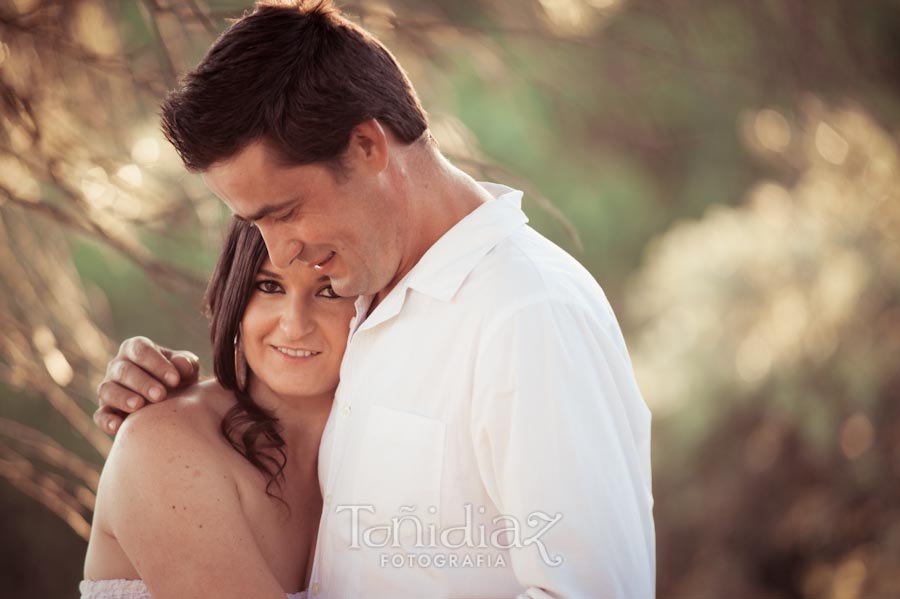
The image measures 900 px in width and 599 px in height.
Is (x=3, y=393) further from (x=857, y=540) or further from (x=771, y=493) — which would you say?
(x=857, y=540)

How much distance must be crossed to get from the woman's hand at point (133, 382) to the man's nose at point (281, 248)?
0.37 metres

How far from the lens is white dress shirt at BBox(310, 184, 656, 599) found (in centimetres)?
151

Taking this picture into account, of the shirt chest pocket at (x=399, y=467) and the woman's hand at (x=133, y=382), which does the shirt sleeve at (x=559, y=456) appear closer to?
the shirt chest pocket at (x=399, y=467)

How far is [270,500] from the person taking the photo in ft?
6.28

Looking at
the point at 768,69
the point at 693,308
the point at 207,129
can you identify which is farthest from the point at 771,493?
the point at 207,129

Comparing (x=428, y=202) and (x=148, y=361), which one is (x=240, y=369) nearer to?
(x=148, y=361)

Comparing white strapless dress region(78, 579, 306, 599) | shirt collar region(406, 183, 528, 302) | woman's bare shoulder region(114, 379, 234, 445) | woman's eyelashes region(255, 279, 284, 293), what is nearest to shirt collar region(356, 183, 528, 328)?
shirt collar region(406, 183, 528, 302)

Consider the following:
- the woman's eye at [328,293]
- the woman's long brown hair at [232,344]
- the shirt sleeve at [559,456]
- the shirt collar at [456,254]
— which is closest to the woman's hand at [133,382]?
the woman's long brown hair at [232,344]

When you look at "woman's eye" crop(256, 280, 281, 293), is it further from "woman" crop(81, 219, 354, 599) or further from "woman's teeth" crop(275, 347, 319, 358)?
"woman's teeth" crop(275, 347, 319, 358)

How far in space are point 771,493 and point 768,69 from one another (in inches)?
74.2

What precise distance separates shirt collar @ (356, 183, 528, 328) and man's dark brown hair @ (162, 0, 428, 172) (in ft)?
0.62

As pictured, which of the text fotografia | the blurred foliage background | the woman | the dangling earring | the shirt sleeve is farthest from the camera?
the blurred foliage background

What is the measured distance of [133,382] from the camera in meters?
1.90

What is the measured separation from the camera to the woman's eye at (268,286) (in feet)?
6.49
